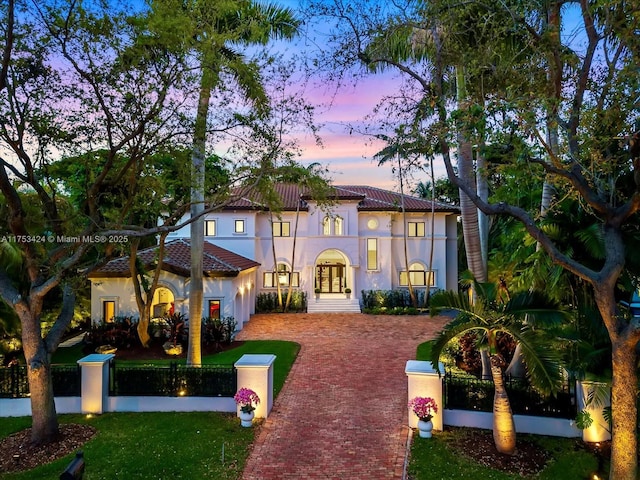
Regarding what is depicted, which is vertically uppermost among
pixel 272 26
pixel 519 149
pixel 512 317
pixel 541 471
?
pixel 272 26

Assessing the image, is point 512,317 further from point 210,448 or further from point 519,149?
point 210,448

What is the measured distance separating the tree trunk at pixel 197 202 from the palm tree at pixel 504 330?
6520 mm

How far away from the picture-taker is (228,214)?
27.8 metres

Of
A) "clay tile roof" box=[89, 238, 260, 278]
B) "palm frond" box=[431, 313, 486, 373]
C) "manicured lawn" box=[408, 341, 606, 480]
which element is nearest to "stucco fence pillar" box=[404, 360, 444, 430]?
"manicured lawn" box=[408, 341, 606, 480]

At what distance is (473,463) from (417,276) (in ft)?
72.2

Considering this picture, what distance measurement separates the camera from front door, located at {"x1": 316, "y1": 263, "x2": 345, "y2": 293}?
3186cm

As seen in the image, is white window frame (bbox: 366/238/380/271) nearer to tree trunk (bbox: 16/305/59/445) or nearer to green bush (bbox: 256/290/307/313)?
green bush (bbox: 256/290/307/313)

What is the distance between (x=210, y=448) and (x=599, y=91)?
11.3 m

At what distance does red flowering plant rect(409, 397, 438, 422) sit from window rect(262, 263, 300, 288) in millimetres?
19870

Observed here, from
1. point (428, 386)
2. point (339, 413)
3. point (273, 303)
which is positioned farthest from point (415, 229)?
point (428, 386)

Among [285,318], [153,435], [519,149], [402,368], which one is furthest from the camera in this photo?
[285,318]

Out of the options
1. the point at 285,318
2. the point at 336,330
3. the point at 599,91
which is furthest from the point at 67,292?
the point at 285,318

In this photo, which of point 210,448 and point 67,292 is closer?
point 210,448

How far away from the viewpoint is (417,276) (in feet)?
98.0
